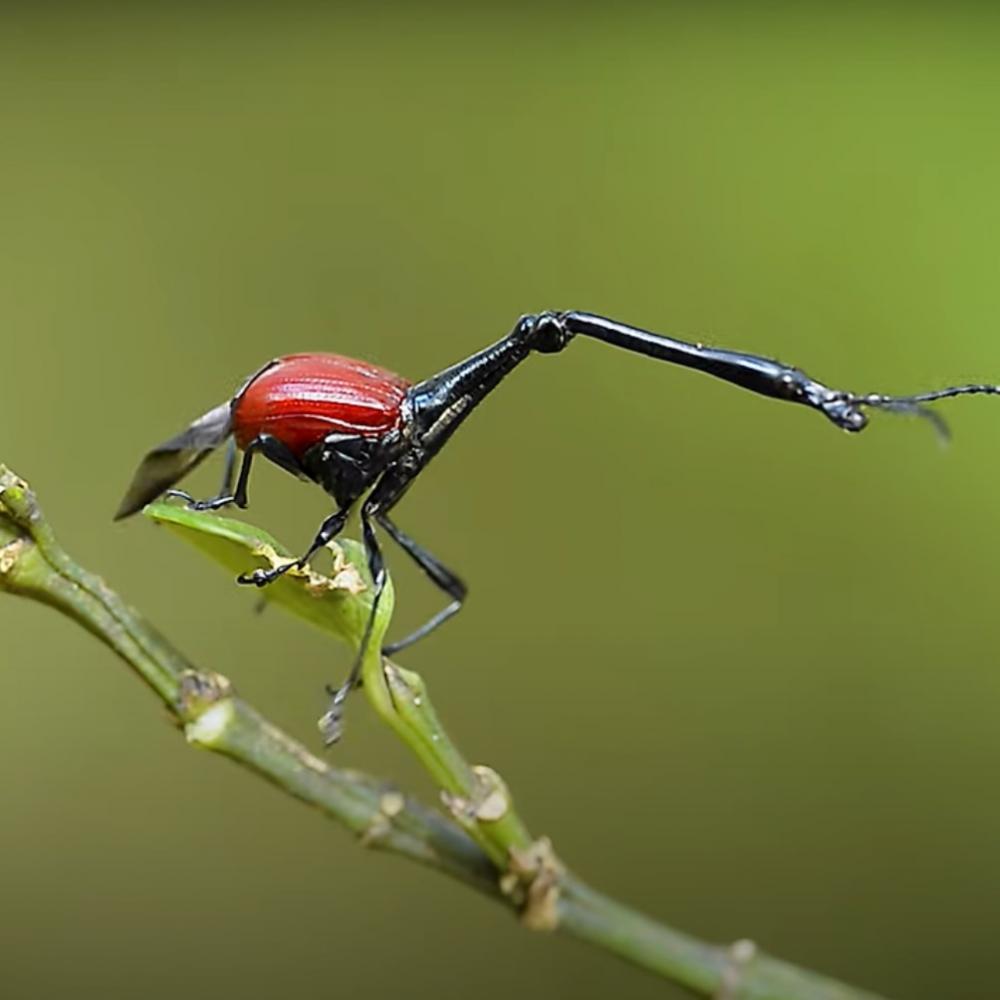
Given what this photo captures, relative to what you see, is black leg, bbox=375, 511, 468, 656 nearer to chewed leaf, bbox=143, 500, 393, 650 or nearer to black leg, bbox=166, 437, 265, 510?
black leg, bbox=166, 437, 265, 510

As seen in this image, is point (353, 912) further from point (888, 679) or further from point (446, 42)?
point (446, 42)

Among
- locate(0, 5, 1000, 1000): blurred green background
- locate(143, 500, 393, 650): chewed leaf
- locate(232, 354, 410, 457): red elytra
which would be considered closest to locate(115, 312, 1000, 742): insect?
locate(232, 354, 410, 457): red elytra

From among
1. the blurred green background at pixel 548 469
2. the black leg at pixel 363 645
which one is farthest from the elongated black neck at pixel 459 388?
the blurred green background at pixel 548 469

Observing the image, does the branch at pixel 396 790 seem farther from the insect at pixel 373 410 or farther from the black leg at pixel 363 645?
the insect at pixel 373 410

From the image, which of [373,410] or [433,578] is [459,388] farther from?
[433,578]

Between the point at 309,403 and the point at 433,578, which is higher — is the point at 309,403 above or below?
above

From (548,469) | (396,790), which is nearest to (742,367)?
(396,790)
